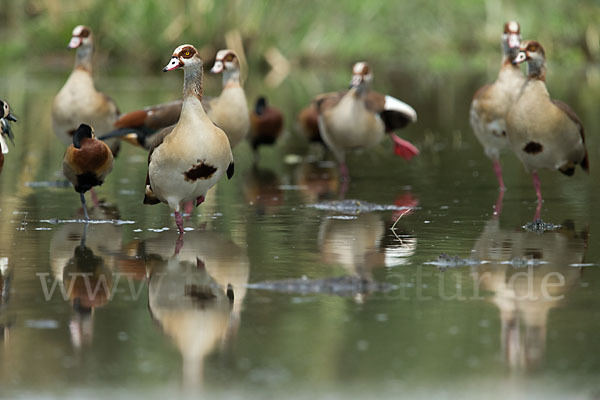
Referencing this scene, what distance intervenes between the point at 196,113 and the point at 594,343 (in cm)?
432

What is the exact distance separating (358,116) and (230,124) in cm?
187

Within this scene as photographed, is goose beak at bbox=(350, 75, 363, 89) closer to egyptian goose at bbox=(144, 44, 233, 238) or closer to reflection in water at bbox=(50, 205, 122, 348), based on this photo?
reflection in water at bbox=(50, 205, 122, 348)

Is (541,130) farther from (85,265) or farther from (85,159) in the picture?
(85,265)

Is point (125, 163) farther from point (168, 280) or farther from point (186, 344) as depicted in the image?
point (186, 344)

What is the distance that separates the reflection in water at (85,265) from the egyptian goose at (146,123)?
2197 mm

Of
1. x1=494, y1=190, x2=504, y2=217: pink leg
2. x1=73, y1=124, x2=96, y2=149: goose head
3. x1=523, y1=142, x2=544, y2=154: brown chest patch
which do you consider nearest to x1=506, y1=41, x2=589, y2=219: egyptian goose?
x1=523, y1=142, x2=544, y2=154: brown chest patch

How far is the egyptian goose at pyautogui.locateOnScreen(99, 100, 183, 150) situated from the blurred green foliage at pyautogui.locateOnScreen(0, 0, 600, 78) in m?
23.7

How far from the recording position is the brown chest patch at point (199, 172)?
9648mm

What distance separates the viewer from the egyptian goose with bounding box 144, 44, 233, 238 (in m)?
9.62

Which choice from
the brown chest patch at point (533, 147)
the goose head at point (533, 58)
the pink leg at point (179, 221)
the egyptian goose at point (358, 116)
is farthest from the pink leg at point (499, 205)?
the pink leg at point (179, 221)

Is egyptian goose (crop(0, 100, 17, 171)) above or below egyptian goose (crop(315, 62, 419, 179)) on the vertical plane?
below

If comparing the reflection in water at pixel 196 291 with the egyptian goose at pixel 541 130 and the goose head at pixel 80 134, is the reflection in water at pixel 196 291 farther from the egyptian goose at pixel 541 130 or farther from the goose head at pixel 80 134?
the egyptian goose at pixel 541 130

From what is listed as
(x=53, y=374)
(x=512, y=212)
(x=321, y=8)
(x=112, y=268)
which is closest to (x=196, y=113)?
(x=112, y=268)

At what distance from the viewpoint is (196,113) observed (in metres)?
9.73
